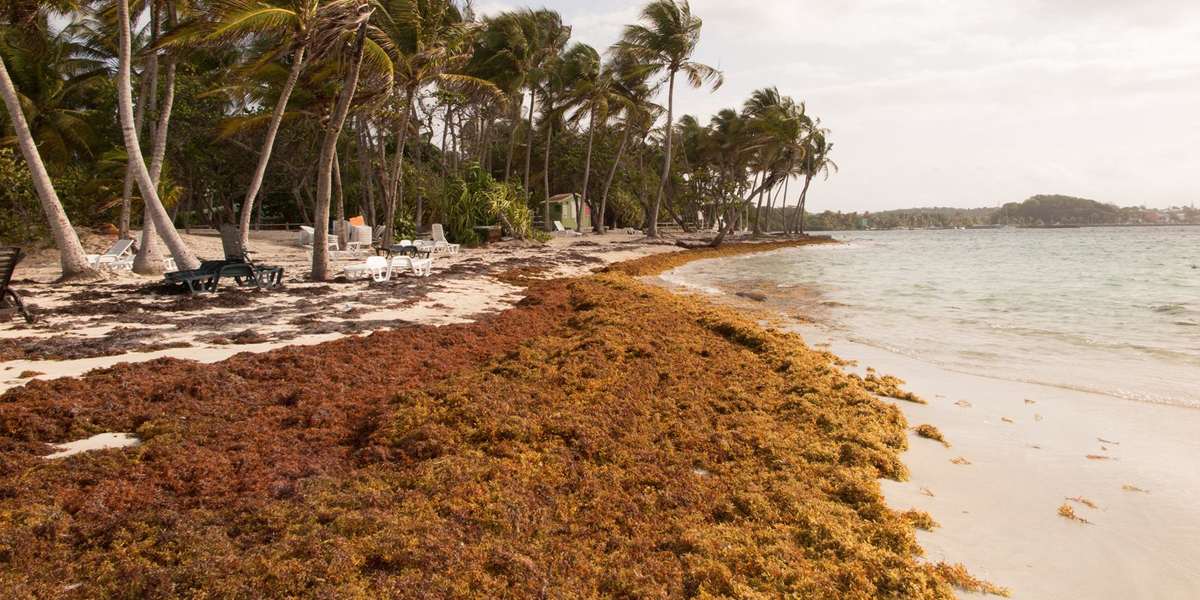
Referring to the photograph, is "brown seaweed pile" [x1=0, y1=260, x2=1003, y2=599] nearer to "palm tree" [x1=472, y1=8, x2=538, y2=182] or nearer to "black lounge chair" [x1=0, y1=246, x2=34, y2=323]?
"black lounge chair" [x1=0, y1=246, x2=34, y2=323]

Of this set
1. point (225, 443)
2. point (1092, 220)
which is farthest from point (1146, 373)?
point (1092, 220)

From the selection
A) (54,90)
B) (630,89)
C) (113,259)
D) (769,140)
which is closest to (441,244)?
(113,259)

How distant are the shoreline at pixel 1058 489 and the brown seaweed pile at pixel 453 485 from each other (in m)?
0.28

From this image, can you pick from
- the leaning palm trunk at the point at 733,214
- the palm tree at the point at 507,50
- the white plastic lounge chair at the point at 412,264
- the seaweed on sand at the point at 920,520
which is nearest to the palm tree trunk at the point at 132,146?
the white plastic lounge chair at the point at 412,264

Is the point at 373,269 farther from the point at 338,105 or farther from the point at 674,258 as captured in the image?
the point at 674,258

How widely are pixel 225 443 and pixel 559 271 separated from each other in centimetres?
1359

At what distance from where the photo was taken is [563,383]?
4.97 m

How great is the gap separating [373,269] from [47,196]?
5.39 metres

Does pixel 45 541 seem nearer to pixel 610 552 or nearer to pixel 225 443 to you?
pixel 225 443

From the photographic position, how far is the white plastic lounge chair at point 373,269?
11.9 m

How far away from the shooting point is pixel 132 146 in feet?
35.8

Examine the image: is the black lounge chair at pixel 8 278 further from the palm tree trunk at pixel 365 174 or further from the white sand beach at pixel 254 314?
the palm tree trunk at pixel 365 174

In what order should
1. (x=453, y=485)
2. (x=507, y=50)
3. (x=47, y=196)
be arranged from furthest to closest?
(x=507, y=50), (x=47, y=196), (x=453, y=485)

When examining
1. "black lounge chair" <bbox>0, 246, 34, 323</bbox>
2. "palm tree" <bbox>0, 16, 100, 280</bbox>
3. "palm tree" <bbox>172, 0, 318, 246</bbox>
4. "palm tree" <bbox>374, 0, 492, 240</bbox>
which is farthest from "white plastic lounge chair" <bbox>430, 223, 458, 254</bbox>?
"black lounge chair" <bbox>0, 246, 34, 323</bbox>
